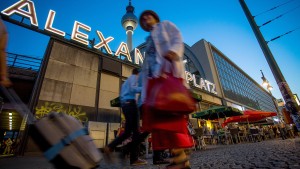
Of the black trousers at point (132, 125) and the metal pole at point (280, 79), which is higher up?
the metal pole at point (280, 79)

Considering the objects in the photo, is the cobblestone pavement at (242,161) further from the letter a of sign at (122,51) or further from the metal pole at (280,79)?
the letter a of sign at (122,51)

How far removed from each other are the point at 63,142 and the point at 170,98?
0.96m

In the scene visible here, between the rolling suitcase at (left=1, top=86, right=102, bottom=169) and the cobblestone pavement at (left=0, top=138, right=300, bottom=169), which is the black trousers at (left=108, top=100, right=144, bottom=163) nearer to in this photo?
the cobblestone pavement at (left=0, top=138, right=300, bottom=169)

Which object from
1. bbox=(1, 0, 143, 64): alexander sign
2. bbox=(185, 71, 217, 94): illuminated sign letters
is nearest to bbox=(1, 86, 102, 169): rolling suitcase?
bbox=(1, 0, 143, 64): alexander sign

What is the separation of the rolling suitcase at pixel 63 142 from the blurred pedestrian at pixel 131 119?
4.38ft

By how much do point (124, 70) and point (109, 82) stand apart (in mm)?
1984

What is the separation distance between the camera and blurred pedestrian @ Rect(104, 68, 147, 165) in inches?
113

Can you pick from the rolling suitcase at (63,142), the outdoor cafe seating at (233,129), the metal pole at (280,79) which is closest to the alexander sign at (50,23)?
the outdoor cafe seating at (233,129)

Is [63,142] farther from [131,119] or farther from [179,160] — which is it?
[131,119]

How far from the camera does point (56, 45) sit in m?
10.9

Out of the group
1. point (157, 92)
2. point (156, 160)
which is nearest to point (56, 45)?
point (156, 160)

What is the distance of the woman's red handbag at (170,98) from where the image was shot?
56.2 inches

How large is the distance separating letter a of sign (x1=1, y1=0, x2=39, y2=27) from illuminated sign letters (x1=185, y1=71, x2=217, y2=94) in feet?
51.4

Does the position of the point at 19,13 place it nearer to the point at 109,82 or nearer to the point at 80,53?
the point at 80,53
